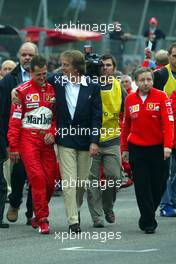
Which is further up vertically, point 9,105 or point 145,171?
point 9,105

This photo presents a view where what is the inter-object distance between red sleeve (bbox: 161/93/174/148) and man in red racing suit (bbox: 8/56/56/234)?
1.19 meters

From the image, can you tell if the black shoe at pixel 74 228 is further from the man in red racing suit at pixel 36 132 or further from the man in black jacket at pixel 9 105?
the man in black jacket at pixel 9 105

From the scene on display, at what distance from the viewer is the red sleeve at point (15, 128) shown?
13.2 metres

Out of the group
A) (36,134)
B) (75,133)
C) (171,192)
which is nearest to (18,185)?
(36,134)

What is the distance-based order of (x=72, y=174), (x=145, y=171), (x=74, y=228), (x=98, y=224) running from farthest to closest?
(x=98, y=224) < (x=145, y=171) < (x=72, y=174) < (x=74, y=228)

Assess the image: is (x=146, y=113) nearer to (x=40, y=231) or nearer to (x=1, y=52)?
(x=40, y=231)

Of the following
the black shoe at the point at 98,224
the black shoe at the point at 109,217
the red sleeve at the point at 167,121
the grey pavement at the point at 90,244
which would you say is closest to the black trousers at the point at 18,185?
the grey pavement at the point at 90,244

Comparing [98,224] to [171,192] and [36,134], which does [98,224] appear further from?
[171,192]

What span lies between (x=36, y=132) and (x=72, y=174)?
62cm

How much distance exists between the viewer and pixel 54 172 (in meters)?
13.4

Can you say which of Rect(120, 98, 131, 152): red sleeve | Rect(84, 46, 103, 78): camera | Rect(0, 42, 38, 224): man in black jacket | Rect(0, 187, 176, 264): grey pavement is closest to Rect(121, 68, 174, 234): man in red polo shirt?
Rect(120, 98, 131, 152): red sleeve

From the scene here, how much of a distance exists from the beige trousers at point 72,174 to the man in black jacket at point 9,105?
2.69 feet

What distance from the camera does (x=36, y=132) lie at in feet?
43.5

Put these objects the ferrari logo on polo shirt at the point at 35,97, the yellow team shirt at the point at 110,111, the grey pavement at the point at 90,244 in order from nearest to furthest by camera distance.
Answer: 1. the grey pavement at the point at 90,244
2. the ferrari logo on polo shirt at the point at 35,97
3. the yellow team shirt at the point at 110,111
